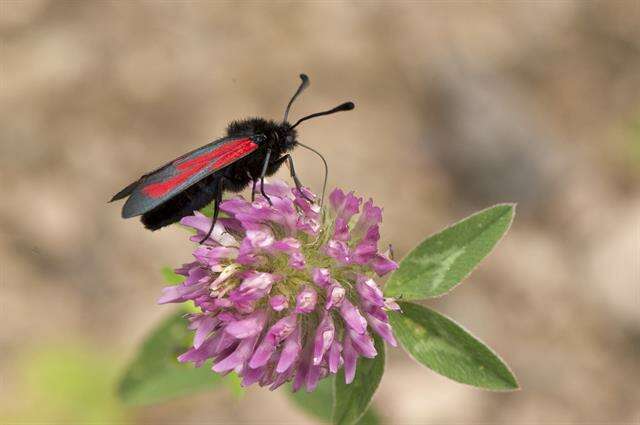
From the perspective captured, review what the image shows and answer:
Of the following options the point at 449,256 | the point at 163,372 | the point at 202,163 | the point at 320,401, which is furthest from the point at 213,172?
the point at 320,401

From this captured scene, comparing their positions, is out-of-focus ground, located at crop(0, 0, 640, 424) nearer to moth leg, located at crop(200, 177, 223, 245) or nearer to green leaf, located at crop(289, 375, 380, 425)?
green leaf, located at crop(289, 375, 380, 425)

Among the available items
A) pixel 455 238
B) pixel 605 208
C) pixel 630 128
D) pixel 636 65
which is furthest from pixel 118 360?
pixel 636 65

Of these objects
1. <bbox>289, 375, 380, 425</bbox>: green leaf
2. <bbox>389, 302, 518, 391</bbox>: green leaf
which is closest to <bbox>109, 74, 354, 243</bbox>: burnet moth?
<bbox>389, 302, 518, 391</bbox>: green leaf

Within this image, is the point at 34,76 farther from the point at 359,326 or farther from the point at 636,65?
the point at 636,65

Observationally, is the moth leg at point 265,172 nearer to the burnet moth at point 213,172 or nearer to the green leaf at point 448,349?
the burnet moth at point 213,172

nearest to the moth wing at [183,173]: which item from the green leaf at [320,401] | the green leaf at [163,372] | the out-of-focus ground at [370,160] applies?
the green leaf at [163,372]
